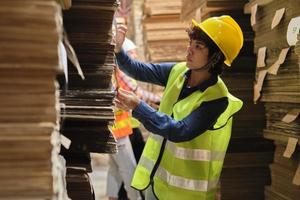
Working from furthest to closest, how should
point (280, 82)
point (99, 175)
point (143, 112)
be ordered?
point (99, 175), point (280, 82), point (143, 112)

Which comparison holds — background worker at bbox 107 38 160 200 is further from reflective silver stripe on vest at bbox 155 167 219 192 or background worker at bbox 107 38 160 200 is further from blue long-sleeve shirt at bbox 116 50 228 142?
blue long-sleeve shirt at bbox 116 50 228 142

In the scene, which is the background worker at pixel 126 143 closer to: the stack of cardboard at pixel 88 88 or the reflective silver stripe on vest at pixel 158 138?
the reflective silver stripe on vest at pixel 158 138

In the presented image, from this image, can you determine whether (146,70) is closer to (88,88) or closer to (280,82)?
(280,82)

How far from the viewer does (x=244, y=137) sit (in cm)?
379

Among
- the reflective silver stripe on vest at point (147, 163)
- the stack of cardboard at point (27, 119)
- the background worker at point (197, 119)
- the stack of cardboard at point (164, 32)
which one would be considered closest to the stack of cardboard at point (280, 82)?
the background worker at point (197, 119)

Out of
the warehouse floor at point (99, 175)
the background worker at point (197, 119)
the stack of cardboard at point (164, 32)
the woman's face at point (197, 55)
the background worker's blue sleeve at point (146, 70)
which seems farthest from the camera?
the warehouse floor at point (99, 175)

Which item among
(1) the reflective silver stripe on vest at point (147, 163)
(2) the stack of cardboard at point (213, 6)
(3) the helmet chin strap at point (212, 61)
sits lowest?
(1) the reflective silver stripe on vest at point (147, 163)

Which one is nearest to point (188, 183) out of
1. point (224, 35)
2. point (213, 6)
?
point (224, 35)

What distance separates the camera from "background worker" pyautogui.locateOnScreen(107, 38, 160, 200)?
4615 mm

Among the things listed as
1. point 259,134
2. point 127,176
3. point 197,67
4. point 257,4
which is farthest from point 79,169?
point 127,176

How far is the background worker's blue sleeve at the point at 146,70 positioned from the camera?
3.17m

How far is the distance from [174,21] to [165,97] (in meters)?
3.01

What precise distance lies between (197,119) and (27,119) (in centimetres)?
164

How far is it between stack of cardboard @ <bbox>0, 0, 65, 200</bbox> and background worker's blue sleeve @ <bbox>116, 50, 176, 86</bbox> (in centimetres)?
206
